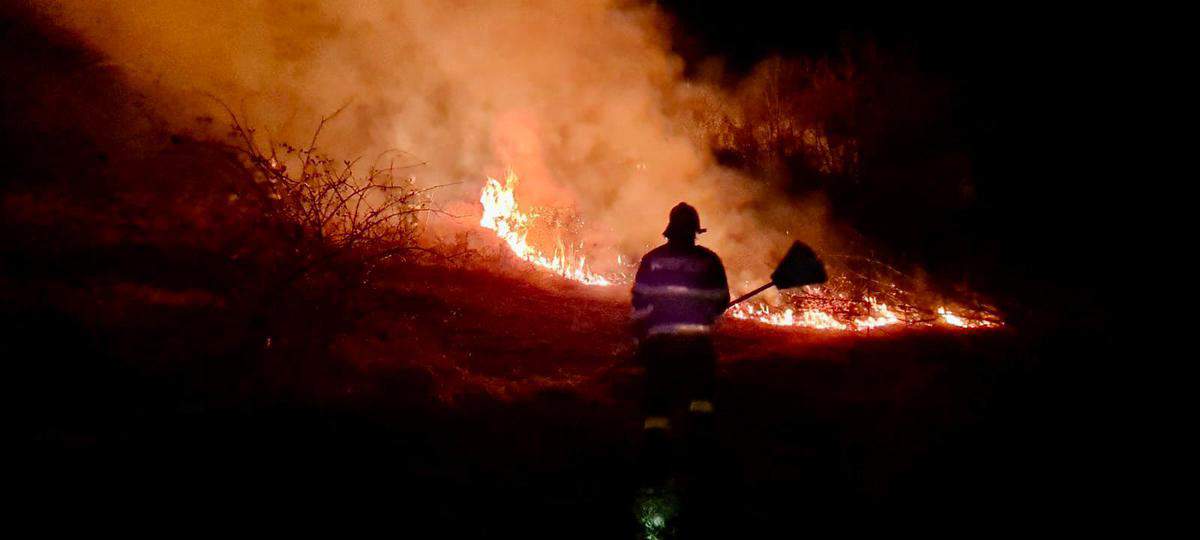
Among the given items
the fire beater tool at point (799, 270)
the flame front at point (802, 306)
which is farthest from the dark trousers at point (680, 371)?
the flame front at point (802, 306)

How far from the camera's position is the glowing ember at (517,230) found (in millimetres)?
11398

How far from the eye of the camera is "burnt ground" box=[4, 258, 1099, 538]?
11.3 feet

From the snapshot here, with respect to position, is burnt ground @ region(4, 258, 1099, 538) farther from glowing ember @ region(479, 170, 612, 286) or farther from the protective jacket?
glowing ember @ region(479, 170, 612, 286)

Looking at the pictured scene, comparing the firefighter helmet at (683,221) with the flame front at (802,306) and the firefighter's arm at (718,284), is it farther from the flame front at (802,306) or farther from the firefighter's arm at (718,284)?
the flame front at (802,306)

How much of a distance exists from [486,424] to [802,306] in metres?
5.71

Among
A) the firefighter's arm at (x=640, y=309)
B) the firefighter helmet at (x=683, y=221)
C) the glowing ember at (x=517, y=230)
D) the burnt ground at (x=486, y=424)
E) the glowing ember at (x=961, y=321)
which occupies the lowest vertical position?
the burnt ground at (x=486, y=424)

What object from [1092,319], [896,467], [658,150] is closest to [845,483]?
[896,467]

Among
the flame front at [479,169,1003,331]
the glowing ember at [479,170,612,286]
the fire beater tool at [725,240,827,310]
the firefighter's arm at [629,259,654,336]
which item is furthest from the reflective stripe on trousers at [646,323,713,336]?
the glowing ember at [479,170,612,286]

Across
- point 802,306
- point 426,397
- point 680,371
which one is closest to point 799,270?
point 680,371

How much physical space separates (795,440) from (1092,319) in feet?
16.6

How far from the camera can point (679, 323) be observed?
13.9ft

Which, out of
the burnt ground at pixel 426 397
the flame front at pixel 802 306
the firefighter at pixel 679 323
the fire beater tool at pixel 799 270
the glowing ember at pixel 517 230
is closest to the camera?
the burnt ground at pixel 426 397

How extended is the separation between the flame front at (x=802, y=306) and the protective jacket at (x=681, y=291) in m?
4.91

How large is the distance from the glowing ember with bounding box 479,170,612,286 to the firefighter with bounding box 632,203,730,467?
7.09 m
